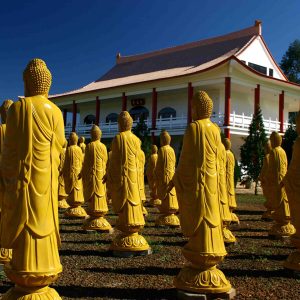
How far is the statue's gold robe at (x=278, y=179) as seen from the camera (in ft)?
27.4

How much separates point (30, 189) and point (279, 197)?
6066mm

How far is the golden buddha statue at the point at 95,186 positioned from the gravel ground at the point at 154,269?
0.28 meters

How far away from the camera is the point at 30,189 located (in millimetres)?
3658

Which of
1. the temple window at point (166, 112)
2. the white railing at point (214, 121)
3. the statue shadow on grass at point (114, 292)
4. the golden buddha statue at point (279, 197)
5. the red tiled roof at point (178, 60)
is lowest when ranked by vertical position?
the statue shadow on grass at point (114, 292)

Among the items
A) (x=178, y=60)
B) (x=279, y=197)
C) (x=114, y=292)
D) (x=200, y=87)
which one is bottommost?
(x=114, y=292)

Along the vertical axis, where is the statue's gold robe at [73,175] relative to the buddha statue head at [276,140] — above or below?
below

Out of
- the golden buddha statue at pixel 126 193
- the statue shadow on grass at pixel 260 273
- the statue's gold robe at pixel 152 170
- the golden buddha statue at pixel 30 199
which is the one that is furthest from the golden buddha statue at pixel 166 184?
the golden buddha statue at pixel 30 199

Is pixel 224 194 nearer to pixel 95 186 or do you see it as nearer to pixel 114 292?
pixel 114 292

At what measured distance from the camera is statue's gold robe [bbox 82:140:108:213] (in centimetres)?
863

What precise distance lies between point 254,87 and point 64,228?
54.9 ft

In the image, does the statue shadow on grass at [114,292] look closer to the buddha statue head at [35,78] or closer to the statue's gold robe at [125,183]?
the statue's gold robe at [125,183]

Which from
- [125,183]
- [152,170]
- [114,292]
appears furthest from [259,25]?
[114,292]

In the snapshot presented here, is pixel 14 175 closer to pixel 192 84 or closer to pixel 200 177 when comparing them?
pixel 200 177

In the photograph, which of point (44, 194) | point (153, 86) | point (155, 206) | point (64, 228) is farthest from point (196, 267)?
point (153, 86)
